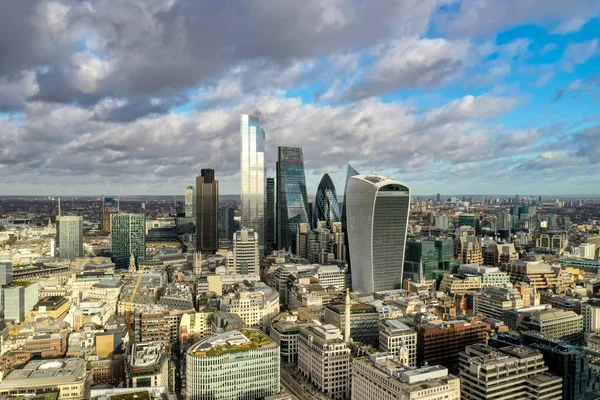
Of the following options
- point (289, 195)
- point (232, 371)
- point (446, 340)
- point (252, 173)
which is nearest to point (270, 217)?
point (252, 173)

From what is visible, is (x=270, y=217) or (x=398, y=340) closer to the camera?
(x=398, y=340)

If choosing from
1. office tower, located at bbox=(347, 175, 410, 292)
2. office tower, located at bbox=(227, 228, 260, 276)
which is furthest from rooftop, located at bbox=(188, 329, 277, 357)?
office tower, located at bbox=(227, 228, 260, 276)

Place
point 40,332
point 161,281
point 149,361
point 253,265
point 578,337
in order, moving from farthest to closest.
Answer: point 253,265
point 161,281
point 578,337
point 40,332
point 149,361

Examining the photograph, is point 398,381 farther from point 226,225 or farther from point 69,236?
point 226,225

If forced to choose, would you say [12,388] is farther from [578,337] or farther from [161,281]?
[578,337]

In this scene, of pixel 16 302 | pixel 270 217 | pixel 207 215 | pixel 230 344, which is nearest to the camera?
pixel 230 344

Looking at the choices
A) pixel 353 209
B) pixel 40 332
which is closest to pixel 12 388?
pixel 40 332
